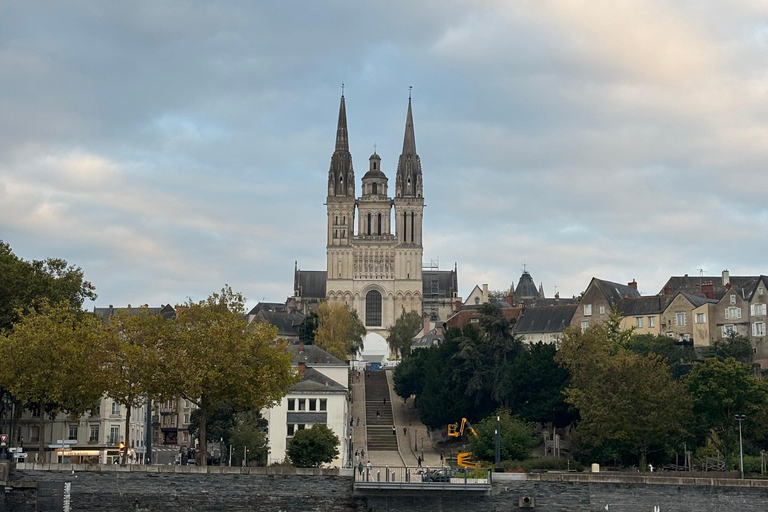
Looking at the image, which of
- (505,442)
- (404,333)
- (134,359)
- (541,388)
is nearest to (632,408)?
(505,442)

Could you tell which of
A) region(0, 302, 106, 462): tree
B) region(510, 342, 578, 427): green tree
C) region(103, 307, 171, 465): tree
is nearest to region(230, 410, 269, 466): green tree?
region(103, 307, 171, 465): tree

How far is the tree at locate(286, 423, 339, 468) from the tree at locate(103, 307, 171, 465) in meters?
10.4

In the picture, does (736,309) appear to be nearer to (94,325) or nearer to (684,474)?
(684,474)

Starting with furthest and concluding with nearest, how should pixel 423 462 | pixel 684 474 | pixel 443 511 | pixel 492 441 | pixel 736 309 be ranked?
1. pixel 736 309
2. pixel 423 462
3. pixel 492 441
4. pixel 684 474
5. pixel 443 511

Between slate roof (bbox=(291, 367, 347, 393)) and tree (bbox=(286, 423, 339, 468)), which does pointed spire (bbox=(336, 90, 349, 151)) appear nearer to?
slate roof (bbox=(291, 367, 347, 393))

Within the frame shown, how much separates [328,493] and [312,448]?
47.9ft

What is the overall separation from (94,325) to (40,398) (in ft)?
20.6

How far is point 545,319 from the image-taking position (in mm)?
123000

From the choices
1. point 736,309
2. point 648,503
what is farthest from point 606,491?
point 736,309

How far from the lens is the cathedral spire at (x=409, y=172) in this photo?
7589 inches

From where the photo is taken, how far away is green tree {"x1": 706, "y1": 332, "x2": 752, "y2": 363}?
96.9 m

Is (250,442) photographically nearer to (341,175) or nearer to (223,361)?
(223,361)

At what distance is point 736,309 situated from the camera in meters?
104

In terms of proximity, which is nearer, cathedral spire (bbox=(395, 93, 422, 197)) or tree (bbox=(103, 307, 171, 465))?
tree (bbox=(103, 307, 171, 465))
